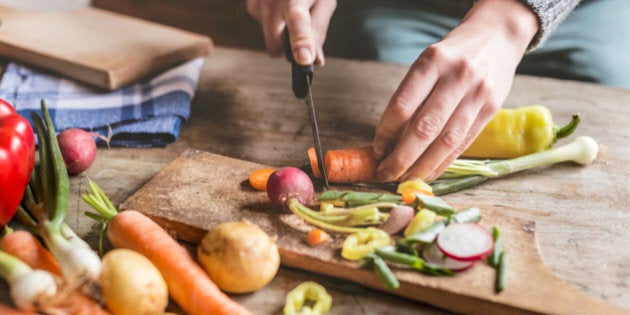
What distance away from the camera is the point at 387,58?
2.29 metres

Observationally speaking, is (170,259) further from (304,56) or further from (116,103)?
(116,103)

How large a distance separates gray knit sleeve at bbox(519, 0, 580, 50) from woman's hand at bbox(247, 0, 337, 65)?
22.4 inches

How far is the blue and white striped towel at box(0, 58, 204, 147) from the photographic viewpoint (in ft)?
5.95

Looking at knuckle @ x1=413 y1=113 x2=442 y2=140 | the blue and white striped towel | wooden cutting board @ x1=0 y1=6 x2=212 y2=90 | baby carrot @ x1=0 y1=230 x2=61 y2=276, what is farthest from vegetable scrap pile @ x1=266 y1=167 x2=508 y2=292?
wooden cutting board @ x1=0 y1=6 x2=212 y2=90

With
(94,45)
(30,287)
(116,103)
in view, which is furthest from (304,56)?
(94,45)

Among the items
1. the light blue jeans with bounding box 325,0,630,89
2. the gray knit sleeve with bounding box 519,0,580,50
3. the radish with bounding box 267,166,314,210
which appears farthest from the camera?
the light blue jeans with bounding box 325,0,630,89

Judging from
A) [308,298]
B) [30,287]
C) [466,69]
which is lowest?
[308,298]

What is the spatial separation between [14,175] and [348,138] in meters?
0.90

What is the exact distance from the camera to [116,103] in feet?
6.37

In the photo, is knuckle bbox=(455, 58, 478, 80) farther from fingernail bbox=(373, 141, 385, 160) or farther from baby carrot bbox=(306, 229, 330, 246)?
baby carrot bbox=(306, 229, 330, 246)

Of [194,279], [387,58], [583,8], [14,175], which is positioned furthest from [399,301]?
[583,8]

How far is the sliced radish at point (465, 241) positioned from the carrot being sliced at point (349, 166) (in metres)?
0.34

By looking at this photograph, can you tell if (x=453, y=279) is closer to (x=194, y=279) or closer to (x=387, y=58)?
(x=194, y=279)

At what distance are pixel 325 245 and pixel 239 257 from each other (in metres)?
0.20
